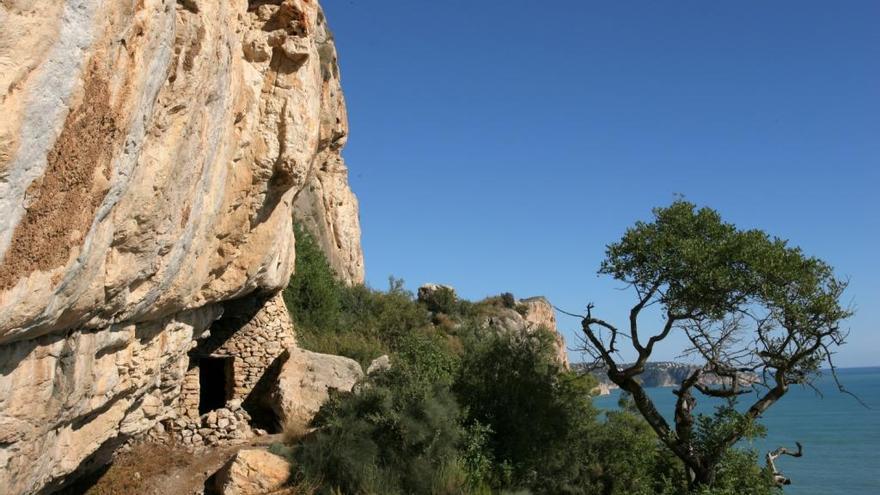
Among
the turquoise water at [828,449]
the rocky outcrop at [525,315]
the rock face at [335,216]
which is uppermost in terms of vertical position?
the rock face at [335,216]

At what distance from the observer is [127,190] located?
6.65 meters

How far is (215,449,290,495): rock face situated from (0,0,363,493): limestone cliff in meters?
1.56

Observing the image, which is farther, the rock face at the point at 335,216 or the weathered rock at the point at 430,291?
the weathered rock at the point at 430,291

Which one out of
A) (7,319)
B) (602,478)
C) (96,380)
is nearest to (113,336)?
(96,380)

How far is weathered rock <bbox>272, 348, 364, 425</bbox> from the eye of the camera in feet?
47.1

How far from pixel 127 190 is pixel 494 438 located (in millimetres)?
8907

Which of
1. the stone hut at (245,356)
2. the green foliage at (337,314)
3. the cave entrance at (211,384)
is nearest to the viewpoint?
the stone hut at (245,356)

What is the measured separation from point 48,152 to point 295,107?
5983 mm

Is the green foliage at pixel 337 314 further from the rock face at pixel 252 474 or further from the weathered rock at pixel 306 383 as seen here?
the rock face at pixel 252 474

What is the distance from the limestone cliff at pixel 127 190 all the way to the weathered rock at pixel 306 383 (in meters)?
3.11

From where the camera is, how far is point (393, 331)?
2562cm

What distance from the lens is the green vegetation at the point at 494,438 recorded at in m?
12.0

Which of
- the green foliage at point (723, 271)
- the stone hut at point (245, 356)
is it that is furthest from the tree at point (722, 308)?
the stone hut at point (245, 356)

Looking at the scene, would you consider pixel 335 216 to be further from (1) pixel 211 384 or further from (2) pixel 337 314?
(1) pixel 211 384
